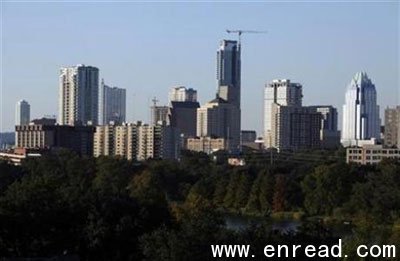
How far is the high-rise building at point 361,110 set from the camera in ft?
160

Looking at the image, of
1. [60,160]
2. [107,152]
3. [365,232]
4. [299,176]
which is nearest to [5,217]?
[365,232]

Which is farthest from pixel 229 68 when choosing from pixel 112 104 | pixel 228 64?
pixel 112 104

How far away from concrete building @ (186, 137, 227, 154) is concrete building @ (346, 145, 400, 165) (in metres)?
11.2

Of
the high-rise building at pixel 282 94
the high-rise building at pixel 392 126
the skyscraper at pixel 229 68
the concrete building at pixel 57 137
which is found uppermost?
the skyscraper at pixel 229 68

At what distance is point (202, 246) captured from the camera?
623cm

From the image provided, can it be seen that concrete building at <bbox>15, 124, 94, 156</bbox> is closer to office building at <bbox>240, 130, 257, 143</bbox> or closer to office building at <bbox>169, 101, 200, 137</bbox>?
office building at <bbox>169, 101, 200, 137</bbox>

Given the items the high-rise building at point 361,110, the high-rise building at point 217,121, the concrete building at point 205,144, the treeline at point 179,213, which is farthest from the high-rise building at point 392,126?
the treeline at point 179,213

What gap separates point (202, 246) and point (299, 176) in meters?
12.6

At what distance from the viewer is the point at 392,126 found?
4150 cm

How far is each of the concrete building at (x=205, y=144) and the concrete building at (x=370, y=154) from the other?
1120cm

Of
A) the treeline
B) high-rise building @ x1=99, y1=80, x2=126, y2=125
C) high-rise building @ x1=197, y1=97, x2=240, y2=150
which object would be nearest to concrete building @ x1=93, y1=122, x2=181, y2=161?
high-rise building @ x1=197, y1=97, x2=240, y2=150

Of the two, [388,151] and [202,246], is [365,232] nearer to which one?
[202,246]

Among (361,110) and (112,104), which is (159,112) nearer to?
(112,104)

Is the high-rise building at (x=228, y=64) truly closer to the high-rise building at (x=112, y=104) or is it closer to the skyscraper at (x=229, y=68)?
the skyscraper at (x=229, y=68)
